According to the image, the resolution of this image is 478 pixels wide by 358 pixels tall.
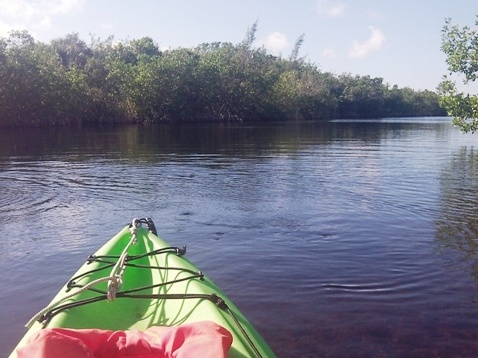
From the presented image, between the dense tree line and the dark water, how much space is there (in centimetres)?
3611

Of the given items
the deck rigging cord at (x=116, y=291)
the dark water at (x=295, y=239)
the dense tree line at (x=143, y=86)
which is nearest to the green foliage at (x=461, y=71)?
the dark water at (x=295, y=239)

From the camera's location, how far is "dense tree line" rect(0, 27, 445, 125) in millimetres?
53719

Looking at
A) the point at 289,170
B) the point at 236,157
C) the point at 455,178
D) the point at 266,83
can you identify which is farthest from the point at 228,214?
the point at 266,83

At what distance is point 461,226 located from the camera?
36.6 ft

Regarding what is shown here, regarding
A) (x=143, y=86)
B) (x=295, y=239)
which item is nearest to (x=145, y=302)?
(x=295, y=239)

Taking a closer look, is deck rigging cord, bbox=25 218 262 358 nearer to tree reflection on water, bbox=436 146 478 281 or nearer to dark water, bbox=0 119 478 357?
dark water, bbox=0 119 478 357

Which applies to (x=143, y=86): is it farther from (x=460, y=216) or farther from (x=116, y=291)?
(x=116, y=291)

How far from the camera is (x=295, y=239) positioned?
33.4ft

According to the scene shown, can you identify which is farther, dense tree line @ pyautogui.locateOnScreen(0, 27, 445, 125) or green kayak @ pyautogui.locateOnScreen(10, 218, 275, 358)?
dense tree line @ pyautogui.locateOnScreen(0, 27, 445, 125)

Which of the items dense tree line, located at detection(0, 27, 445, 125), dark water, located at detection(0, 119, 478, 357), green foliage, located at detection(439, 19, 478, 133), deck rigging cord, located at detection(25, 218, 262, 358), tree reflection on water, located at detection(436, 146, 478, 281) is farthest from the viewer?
dense tree line, located at detection(0, 27, 445, 125)

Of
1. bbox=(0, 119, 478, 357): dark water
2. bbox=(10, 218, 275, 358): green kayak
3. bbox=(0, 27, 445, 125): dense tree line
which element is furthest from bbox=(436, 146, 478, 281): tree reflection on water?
bbox=(0, 27, 445, 125): dense tree line

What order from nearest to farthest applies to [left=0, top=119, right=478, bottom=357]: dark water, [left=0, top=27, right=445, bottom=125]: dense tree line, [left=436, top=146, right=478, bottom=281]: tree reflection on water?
1. [left=0, top=119, right=478, bottom=357]: dark water
2. [left=436, top=146, right=478, bottom=281]: tree reflection on water
3. [left=0, top=27, right=445, bottom=125]: dense tree line

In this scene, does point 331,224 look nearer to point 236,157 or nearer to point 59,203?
point 59,203

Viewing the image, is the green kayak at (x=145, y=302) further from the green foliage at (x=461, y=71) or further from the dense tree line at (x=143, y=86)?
the dense tree line at (x=143, y=86)
